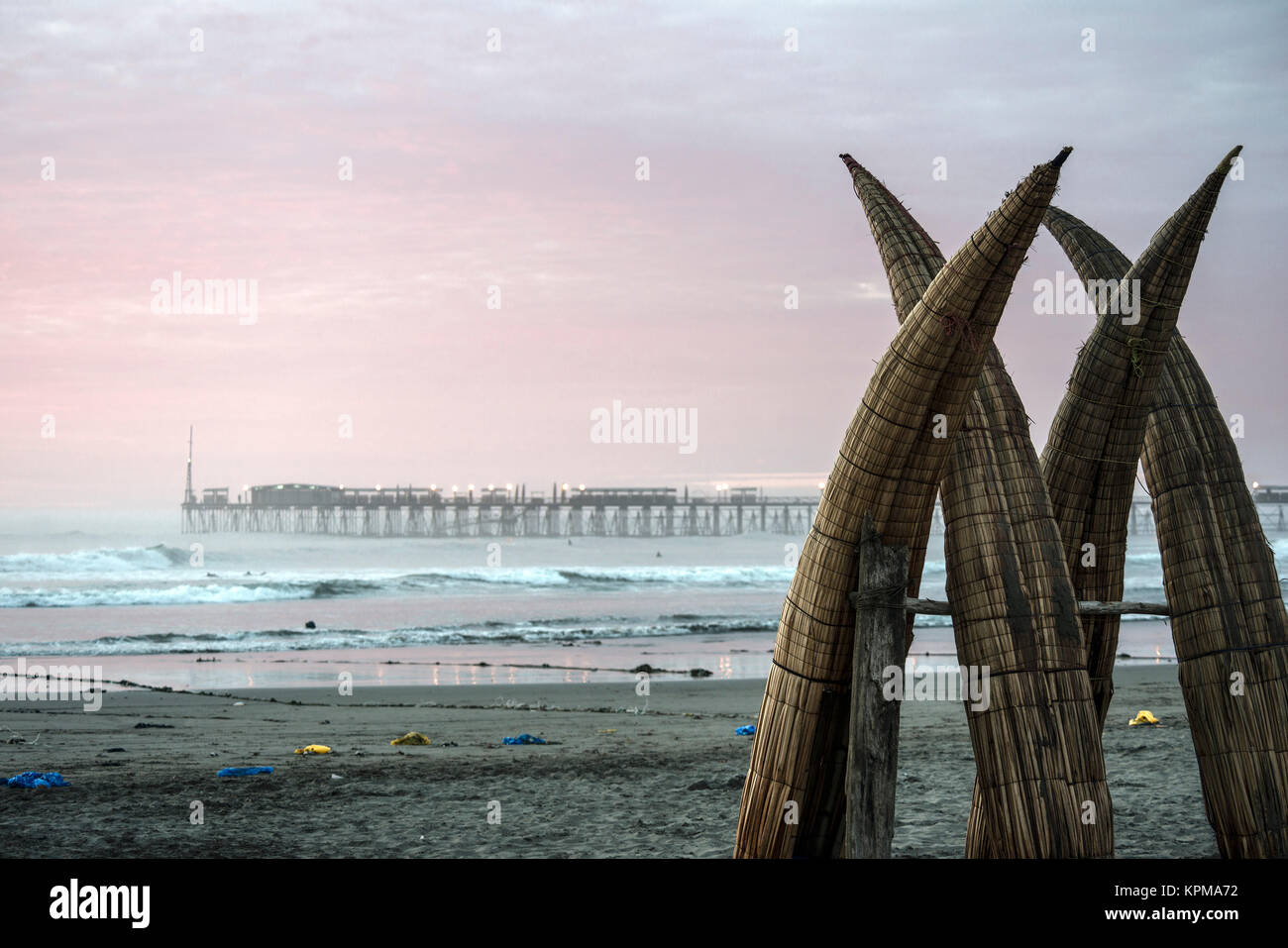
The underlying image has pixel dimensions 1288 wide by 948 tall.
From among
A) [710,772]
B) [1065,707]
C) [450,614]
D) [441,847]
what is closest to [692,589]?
[450,614]

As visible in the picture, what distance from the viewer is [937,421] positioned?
3.75 m

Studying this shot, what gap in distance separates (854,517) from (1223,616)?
63.2 inches

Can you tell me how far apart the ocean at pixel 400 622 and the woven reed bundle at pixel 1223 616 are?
12792 mm

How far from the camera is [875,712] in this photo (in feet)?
11.9

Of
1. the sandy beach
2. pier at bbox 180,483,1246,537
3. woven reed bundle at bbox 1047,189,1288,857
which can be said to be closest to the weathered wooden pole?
woven reed bundle at bbox 1047,189,1288,857

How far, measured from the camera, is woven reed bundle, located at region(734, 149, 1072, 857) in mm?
3625

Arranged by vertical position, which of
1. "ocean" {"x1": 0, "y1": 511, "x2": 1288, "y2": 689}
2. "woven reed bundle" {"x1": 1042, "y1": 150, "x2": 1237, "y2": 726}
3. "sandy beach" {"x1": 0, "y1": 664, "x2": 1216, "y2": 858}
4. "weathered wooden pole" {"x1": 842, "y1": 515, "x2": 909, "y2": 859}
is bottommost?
"ocean" {"x1": 0, "y1": 511, "x2": 1288, "y2": 689}

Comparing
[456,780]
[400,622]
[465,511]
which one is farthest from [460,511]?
[456,780]

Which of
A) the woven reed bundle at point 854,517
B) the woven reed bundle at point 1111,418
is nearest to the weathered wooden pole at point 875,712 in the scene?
the woven reed bundle at point 854,517

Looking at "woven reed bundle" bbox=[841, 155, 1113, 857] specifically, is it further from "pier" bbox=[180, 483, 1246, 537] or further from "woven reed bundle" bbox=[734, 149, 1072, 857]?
"pier" bbox=[180, 483, 1246, 537]

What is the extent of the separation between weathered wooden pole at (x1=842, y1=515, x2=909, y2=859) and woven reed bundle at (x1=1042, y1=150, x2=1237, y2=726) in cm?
114

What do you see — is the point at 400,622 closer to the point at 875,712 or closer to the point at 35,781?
the point at 35,781
